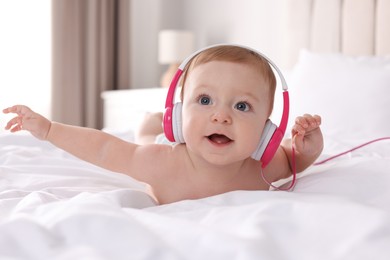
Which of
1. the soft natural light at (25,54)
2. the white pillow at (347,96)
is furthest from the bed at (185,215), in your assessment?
the soft natural light at (25,54)

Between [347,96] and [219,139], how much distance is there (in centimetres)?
109

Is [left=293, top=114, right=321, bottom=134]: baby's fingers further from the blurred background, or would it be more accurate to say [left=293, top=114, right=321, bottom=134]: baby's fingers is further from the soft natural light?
the soft natural light

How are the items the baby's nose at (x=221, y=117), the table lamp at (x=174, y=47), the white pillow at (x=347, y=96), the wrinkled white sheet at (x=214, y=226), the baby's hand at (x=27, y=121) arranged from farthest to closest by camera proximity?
the table lamp at (x=174, y=47), the white pillow at (x=347, y=96), the baby's hand at (x=27, y=121), the baby's nose at (x=221, y=117), the wrinkled white sheet at (x=214, y=226)

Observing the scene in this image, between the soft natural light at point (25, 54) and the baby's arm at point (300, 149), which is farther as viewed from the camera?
the soft natural light at point (25, 54)

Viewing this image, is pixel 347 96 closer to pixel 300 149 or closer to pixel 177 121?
pixel 300 149

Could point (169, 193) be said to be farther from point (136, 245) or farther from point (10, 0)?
point (10, 0)

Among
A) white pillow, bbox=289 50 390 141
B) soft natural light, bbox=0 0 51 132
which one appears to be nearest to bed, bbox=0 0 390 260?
white pillow, bbox=289 50 390 141

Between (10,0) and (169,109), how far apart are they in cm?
282

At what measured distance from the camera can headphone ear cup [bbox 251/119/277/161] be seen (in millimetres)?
1102

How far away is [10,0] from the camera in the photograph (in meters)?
3.57

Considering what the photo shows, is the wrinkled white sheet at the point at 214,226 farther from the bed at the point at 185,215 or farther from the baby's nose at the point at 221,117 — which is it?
the baby's nose at the point at 221,117

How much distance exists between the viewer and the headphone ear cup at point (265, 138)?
110cm

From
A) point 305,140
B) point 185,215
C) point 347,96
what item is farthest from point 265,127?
point 347,96

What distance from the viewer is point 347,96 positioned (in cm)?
203
